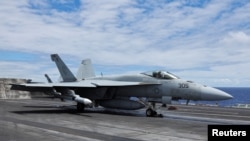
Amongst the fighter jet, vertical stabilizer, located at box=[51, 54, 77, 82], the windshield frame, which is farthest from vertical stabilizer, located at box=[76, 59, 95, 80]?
the windshield frame

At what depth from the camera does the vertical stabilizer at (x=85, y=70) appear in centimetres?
2772

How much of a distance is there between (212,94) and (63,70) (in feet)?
42.7

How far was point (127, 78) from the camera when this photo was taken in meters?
19.8

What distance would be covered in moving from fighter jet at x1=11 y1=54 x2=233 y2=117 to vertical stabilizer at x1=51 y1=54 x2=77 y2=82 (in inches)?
116

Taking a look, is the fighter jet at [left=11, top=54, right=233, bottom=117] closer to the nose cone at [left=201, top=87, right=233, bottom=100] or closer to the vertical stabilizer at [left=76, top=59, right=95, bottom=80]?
the nose cone at [left=201, top=87, right=233, bottom=100]

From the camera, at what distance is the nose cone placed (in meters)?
15.4

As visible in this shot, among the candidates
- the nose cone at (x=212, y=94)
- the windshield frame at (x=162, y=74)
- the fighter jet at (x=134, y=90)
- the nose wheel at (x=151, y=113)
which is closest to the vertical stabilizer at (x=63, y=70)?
the fighter jet at (x=134, y=90)

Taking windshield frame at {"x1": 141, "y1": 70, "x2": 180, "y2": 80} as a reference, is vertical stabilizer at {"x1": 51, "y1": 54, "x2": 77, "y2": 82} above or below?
above

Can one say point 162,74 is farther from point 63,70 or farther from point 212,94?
point 63,70

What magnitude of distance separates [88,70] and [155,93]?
36.7 ft

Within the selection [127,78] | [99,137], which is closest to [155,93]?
→ [127,78]

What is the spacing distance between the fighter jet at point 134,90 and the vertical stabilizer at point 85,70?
579 centimetres

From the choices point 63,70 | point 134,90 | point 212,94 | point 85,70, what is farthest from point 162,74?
point 85,70

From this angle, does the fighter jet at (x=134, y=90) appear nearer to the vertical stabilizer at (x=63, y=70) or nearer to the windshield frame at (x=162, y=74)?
the windshield frame at (x=162, y=74)
